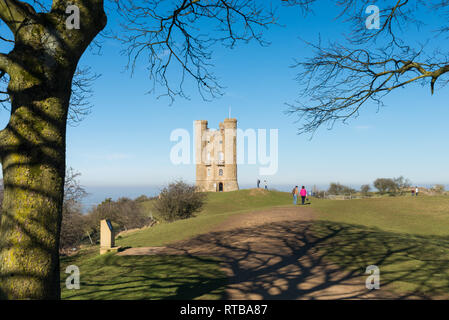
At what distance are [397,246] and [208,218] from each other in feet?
34.3

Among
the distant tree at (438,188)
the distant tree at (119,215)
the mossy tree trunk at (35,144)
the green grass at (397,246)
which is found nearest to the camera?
the mossy tree trunk at (35,144)

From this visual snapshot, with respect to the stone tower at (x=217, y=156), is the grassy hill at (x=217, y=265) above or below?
below

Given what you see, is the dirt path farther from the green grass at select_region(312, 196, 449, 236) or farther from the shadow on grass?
the green grass at select_region(312, 196, 449, 236)

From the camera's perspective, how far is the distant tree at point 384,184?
197 feet

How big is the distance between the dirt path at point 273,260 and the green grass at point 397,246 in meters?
0.62

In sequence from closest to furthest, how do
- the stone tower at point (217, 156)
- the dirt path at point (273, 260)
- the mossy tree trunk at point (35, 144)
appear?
the mossy tree trunk at point (35, 144), the dirt path at point (273, 260), the stone tower at point (217, 156)

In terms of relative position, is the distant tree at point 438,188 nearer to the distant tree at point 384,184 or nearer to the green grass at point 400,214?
the distant tree at point 384,184

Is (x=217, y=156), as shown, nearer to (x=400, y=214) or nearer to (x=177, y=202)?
(x=177, y=202)

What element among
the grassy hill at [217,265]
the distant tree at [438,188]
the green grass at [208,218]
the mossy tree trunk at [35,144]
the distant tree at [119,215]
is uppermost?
the mossy tree trunk at [35,144]

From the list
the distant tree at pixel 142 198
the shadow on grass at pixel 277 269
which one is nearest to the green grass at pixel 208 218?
the shadow on grass at pixel 277 269

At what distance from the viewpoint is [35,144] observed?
11.6ft
